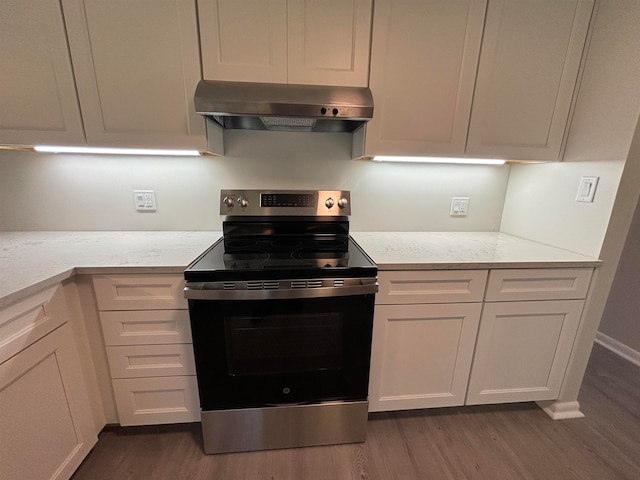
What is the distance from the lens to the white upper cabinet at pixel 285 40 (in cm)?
118

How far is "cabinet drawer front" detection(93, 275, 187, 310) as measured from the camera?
1.15 metres

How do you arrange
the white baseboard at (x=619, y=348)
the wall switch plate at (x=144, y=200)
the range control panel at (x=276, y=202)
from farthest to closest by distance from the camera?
the white baseboard at (x=619, y=348), the wall switch plate at (x=144, y=200), the range control panel at (x=276, y=202)

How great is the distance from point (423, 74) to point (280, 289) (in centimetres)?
120

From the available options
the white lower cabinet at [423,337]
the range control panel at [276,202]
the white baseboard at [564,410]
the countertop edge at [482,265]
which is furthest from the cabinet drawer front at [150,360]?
the white baseboard at [564,410]

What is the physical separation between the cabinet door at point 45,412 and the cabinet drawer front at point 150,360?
5.3 inches

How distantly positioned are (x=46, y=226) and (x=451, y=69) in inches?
93.7

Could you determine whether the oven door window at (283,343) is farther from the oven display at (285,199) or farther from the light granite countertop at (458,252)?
the oven display at (285,199)

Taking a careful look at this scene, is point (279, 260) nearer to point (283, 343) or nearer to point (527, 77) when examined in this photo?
point (283, 343)

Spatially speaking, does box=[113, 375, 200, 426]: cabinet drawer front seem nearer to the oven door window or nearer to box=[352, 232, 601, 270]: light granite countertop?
the oven door window

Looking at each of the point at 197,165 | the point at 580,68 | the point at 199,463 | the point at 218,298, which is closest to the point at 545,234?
the point at 580,68

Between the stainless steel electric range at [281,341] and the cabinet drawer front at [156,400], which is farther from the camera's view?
the cabinet drawer front at [156,400]

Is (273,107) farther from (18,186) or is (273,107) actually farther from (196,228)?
(18,186)

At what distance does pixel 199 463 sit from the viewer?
1.27 m

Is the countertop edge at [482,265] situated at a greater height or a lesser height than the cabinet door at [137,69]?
lesser
